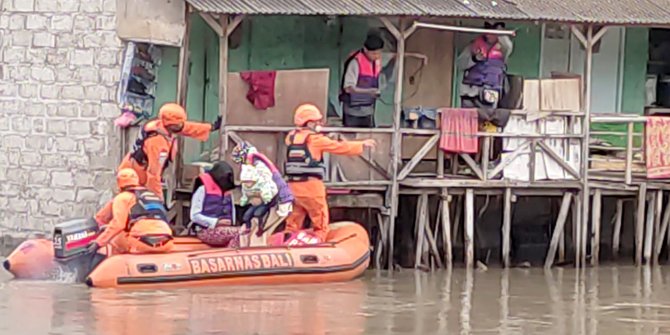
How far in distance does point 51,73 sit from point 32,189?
1510 mm

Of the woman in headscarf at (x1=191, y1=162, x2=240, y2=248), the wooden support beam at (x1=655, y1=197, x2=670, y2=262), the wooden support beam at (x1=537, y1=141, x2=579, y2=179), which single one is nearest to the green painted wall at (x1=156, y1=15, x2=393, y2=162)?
the woman in headscarf at (x1=191, y1=162, x2=240, y2=248)

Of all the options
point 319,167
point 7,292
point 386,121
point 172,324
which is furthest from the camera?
point 386,121

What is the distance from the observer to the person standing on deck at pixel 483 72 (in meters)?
19.0

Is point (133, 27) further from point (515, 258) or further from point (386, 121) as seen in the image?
point (515, 258)

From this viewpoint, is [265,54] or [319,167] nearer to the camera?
[319,167]

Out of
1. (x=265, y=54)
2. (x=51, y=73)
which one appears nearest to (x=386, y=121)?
(x=265, y=54)

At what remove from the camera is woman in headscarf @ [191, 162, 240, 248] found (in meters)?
17.0

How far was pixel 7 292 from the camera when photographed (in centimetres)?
1571

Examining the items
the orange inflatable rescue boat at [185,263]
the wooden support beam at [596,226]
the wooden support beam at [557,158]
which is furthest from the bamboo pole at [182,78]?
the wooden support beam at [596,226]

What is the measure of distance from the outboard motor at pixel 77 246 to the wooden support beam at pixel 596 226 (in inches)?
276

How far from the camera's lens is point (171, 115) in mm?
17094

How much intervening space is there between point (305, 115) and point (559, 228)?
4.36 metres

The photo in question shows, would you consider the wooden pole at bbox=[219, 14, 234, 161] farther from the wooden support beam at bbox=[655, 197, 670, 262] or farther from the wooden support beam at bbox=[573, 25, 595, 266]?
the wooden support beam at bbox=[655, 197, 670, 262]

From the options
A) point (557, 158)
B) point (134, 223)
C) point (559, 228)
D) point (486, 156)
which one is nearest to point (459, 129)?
point (486, 156)
